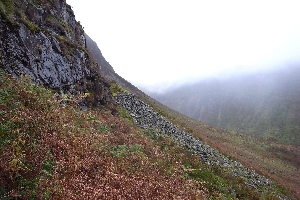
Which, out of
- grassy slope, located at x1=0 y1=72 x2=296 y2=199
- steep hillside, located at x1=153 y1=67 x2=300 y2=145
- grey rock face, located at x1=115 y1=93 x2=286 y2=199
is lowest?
grassy slope, located at x1=0 y1=72 x2=296 y2=199

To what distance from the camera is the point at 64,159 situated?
410 inches

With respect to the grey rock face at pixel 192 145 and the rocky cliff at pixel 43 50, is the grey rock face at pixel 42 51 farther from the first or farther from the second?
the grey rock face at pixel 192 145

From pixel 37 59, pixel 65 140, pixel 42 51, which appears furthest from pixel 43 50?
pixel 65 140

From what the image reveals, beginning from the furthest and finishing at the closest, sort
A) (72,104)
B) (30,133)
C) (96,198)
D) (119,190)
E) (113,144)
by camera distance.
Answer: (72,104) → (113,144) → (30,133) → (119,190) → (96,198)

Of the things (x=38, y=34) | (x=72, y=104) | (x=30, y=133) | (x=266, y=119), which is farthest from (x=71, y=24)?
(x=266, y=119)

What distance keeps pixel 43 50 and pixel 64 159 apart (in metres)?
9.79

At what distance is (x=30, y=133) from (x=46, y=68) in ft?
25.6

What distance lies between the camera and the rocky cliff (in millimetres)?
16219

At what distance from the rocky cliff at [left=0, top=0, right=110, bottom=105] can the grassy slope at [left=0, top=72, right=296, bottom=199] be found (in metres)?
2.39

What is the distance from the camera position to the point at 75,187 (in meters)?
9.12

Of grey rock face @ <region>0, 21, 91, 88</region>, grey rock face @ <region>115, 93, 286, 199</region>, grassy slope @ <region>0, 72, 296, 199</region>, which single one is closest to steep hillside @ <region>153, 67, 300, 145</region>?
grey rock face @ <region>115, 93, 286, 199</region>

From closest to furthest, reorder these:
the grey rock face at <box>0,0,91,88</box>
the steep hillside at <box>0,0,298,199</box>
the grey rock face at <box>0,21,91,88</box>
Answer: the steep hillside at <box>0,0,298,199</box>, the grey rock face at <box>0,21,91,88</box>, the grey rock face at <box>0,0,91,88</box>

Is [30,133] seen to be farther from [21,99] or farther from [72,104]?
[72,104]

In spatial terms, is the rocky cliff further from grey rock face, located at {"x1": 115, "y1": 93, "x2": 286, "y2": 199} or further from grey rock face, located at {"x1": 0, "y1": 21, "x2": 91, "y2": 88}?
grey rock face, located at {"x1": 115, "y1": 93, "x2": 286, "y2": 199}
